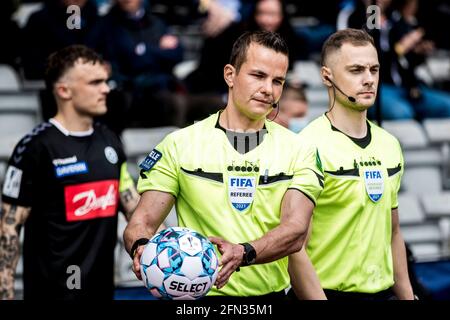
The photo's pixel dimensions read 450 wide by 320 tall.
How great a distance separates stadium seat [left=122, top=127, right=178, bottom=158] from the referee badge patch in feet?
13.3

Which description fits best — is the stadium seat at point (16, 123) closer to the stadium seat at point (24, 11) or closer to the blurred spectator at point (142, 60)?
the blurred spectator at point (142, 60)

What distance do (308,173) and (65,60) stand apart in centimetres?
258

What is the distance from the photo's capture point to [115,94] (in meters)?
9.38

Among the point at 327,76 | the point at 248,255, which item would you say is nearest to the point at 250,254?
the point at 248,255

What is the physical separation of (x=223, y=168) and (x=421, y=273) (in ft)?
13.5

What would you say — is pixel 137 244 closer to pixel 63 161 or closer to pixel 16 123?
pixel 63 161

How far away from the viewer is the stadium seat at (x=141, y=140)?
10.2 m

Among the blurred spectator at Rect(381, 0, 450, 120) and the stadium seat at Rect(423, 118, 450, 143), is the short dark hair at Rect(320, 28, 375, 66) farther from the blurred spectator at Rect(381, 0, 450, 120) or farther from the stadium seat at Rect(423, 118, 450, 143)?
the stadium seat at Rect(423, 118, 450, 143)

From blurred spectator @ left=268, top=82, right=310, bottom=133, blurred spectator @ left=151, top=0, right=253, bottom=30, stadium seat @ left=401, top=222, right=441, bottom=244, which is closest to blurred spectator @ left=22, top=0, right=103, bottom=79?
blurred spectator @ left=151, top=0, right=253, bottom=30

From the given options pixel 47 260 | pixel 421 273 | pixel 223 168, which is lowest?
pixel 421 273

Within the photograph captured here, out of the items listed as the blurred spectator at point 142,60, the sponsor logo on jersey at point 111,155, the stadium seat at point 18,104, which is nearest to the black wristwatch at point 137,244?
the sponsor logo on jersey at point 111,155

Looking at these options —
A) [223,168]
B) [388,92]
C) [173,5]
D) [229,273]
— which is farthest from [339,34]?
[173,5]

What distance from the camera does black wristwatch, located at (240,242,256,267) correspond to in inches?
209
